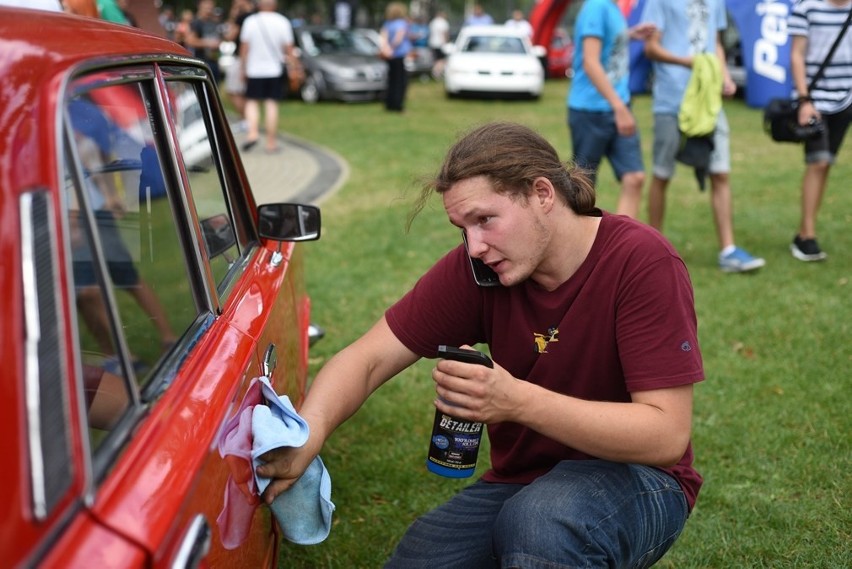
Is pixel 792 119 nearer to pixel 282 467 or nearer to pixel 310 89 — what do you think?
pixel 282 467

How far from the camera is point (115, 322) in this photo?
154 centimetres

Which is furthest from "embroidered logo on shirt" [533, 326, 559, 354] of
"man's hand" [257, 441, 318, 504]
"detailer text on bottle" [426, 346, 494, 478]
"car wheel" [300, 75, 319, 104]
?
"car wheel" [300, 75, 319, 104]

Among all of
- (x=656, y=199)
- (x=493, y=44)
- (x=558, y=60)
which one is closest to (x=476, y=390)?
(x=656, y=199)

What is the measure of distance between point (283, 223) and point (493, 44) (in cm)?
1803

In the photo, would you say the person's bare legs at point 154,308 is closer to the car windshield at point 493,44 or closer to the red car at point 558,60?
the car windshield at point 493,44

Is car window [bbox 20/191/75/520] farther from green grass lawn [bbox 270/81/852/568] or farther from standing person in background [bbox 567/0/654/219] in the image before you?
standing person in background [bbox 567/0/654/219]

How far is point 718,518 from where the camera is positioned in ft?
11.2

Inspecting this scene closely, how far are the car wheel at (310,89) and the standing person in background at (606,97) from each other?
1299 centimetres

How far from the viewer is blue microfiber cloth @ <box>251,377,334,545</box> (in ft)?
6.49

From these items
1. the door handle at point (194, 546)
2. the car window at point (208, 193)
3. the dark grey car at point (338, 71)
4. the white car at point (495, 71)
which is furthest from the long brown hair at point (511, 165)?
the white car at point (495, 71)

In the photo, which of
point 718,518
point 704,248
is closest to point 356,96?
point 704,248

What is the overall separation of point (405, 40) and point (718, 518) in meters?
14.5

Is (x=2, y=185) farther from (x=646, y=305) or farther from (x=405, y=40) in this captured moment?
(x=405, y=40)

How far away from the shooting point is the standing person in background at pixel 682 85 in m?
6.21
